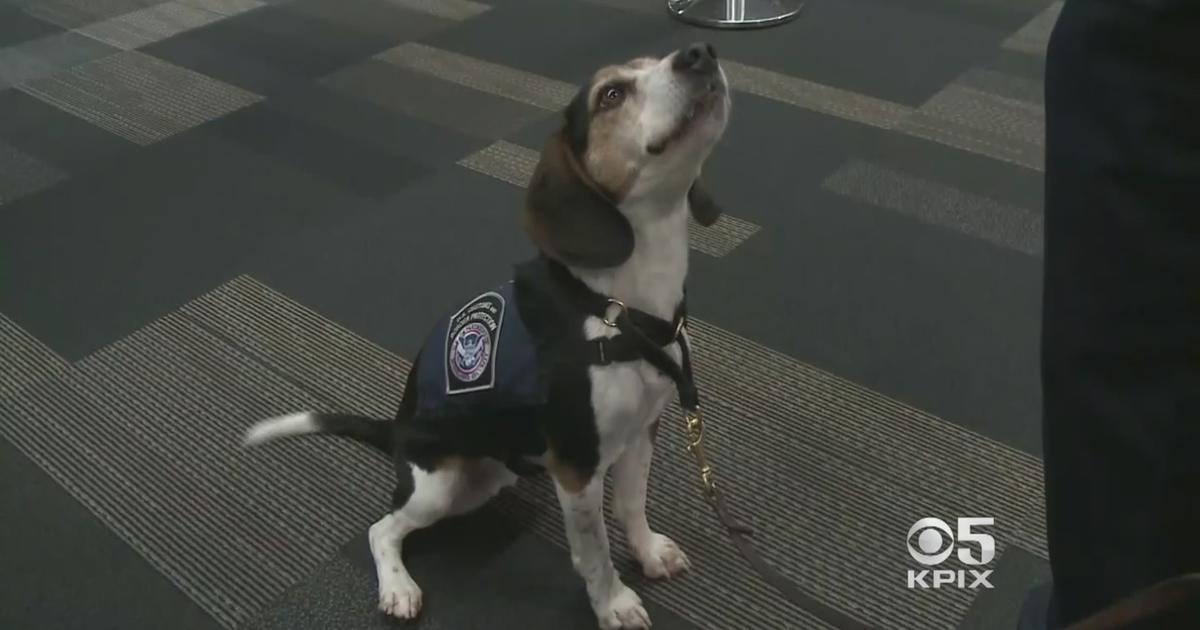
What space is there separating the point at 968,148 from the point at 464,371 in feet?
7.13

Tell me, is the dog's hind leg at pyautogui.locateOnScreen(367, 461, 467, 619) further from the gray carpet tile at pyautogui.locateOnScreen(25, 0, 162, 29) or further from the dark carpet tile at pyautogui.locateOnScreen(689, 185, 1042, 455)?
the gray carpet tile at pyautogui.locateOnScreen(25, 0, 162, 29)

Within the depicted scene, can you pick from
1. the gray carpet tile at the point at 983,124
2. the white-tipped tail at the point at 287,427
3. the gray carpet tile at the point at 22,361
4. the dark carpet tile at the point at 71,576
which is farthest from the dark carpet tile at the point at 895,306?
the gray carpet tile at the point at 22,361

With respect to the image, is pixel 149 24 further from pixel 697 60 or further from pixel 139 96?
pixel 697 60

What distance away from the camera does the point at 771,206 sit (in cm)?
289

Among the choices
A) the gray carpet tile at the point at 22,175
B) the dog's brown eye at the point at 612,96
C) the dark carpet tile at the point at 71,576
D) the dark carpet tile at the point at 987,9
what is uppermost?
the dog's brown eye at the point at 612,96

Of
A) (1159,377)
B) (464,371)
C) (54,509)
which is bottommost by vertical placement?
(54,509)

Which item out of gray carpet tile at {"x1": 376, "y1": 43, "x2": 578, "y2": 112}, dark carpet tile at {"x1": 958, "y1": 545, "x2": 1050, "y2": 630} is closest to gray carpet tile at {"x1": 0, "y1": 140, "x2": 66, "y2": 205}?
gray carpet tile at {"x1": 376, "y1": 43, "x2": 578, "y2": 112}

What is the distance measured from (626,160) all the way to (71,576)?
1.36 m

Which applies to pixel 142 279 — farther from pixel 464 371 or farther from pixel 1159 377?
pixel 1159 377

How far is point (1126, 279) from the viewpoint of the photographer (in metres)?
0.84

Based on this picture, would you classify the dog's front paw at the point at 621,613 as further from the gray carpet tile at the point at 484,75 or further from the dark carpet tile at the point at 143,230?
the gray carpet tile at the point at 484,75

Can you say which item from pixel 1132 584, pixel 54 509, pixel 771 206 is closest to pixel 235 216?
pixel 54 509

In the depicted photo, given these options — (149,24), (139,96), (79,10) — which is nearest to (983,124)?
(139,96)

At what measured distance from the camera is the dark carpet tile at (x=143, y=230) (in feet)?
8.46
